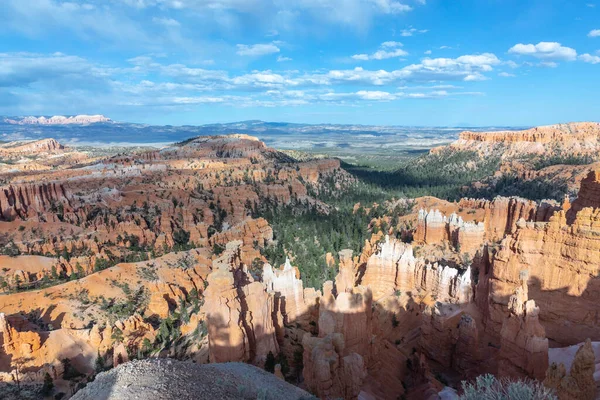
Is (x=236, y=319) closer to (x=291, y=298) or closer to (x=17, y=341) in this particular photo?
(x=291, y=298)

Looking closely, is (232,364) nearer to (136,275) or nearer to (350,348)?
(350,348)

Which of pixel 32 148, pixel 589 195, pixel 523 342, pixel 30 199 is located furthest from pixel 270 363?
pixel 32 148

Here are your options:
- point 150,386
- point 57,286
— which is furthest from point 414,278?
point 57,286

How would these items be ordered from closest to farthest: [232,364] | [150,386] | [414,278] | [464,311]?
[150,386] < [232,364] < [464,311] < [414,278]

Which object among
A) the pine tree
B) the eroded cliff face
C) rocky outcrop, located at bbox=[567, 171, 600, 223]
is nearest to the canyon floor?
rocky outcrop, located at bbox=[567, 171, 600, 223]

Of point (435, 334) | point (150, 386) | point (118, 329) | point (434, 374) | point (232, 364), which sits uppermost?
point (150, 386)

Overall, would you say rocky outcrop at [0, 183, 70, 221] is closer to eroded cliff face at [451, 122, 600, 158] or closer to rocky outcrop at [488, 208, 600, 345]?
rocky outcrop at [488, 208, 600, 345]

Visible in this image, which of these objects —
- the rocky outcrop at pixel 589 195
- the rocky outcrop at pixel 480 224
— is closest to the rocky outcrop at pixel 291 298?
the rocky outcrop at pixel 480 224
